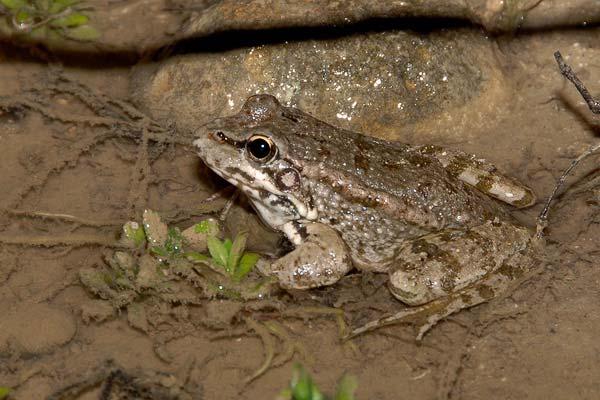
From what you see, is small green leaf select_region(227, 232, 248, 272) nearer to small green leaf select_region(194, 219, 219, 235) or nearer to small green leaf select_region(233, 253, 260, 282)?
small green leaf select_region(233, 253, 260, 282)

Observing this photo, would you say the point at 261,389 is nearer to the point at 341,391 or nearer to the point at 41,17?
the point at 341,391

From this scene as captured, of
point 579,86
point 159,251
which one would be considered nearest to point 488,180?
point 579,86

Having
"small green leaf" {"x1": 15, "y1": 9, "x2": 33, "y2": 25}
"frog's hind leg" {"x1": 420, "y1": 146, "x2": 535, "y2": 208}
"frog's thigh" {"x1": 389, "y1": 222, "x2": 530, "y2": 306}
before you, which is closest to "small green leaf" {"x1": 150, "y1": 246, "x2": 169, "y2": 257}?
"frog's thigh" {"x1": 389, "y1": 222, "x2": 530, "y2": 306}

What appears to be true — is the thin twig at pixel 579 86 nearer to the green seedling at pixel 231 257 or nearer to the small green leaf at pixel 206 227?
the green seedling at pixel 231 257

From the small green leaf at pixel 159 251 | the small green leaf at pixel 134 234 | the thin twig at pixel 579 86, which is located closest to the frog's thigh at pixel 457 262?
the thin twig at pixel 579 86

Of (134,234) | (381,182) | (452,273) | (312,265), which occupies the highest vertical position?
(381,182)

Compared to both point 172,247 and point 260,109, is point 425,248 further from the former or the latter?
point 172,247
